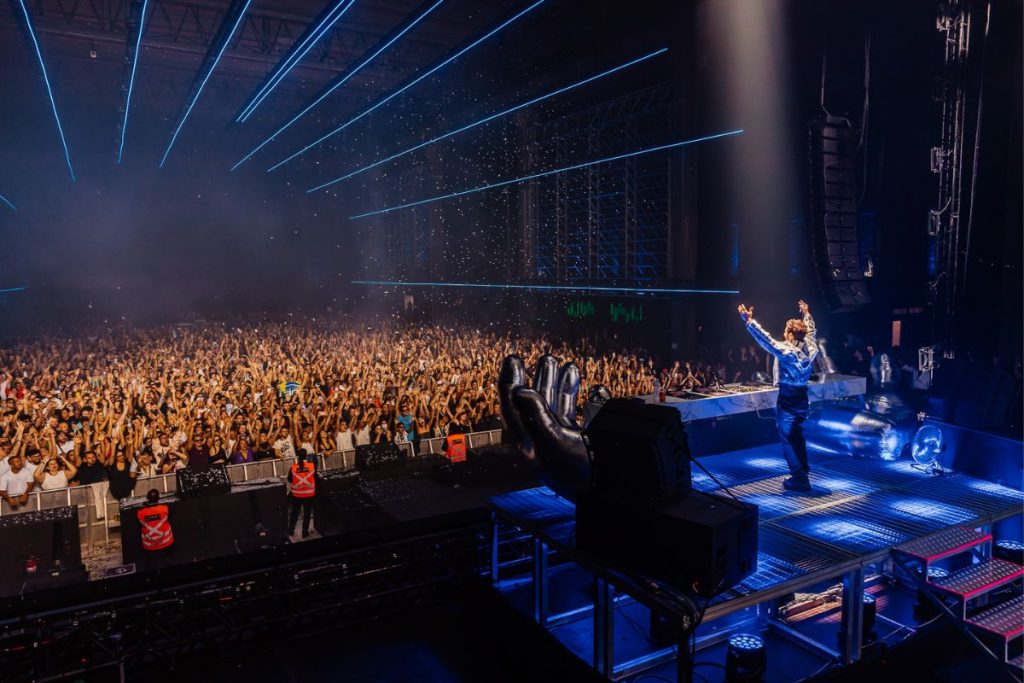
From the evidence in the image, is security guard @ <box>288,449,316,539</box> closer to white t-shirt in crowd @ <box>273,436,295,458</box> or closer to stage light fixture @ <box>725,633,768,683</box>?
white t-shirt in crowd @ <box>273,436,295,458</box>

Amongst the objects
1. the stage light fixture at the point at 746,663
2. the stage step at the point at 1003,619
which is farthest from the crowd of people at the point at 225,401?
the stage step at the point at 1003,619

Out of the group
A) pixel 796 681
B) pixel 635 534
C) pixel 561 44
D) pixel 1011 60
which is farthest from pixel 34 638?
pixel 561 44

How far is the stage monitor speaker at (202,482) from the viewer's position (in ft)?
Answer: 17.6

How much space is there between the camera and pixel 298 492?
19.0 feet

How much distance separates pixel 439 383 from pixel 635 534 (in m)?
5.89

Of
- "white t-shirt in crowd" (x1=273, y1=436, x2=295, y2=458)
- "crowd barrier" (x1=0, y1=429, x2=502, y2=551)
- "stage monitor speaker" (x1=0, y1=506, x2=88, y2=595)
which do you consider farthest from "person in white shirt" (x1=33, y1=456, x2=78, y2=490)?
"white t-shirt in crowd" (x1=273, y1=436, x2=295, y2=458)

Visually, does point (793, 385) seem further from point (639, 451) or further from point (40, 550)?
point (40, 550)

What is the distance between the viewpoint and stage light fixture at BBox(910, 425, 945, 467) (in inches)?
184

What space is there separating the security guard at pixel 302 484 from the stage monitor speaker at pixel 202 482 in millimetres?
521

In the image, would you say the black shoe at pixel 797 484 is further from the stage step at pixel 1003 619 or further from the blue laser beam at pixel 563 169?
the blue laser beam at pixel 563 169

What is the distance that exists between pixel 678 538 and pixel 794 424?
190 cm

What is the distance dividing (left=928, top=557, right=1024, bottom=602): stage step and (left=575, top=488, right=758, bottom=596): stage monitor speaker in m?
1.32

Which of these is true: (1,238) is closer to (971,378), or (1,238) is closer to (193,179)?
(193,179)

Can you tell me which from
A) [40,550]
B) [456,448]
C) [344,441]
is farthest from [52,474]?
[456,448]
